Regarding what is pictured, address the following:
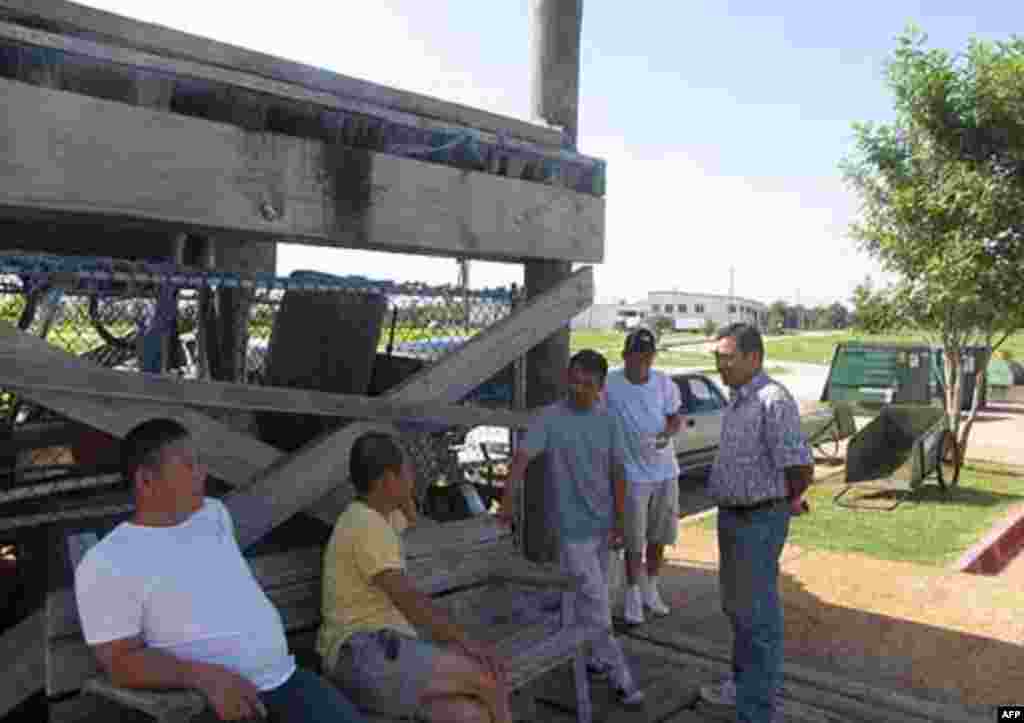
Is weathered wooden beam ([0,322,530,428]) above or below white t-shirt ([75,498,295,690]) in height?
above

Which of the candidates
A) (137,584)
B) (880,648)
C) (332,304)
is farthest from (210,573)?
(880,648)

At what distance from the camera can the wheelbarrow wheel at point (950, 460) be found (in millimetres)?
10436

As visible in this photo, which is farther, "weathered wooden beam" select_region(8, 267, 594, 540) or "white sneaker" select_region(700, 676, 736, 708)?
"white sneaker" select_region(700, 676, 736, 708)

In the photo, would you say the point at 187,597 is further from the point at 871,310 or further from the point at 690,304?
the point at 690,304

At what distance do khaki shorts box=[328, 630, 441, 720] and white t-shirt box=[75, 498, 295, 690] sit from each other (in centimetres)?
22

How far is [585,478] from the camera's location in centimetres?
417

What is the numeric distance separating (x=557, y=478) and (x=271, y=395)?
154 cm

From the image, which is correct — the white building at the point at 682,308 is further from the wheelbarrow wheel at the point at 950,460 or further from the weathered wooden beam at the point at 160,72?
the weathered wooden beam at the point at 160,72

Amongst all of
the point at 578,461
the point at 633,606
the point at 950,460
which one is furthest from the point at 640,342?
the point at 950,460

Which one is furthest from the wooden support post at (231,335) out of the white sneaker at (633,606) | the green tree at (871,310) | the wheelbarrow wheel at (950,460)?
the green tree at (871,310)

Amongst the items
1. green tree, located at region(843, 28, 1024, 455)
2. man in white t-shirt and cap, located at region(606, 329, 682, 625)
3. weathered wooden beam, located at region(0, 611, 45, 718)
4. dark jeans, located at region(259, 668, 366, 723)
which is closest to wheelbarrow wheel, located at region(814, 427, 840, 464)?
green tree, located at region(843, 28, 1024, 455)

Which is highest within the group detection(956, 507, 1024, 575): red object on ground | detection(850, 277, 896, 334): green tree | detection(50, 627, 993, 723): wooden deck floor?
detection(850, 277, 896, 334): green tree

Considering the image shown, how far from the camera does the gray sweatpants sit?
4.16 metres

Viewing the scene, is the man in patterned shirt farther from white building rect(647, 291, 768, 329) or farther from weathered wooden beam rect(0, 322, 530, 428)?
white building rect(647, 291, 768, 329)
